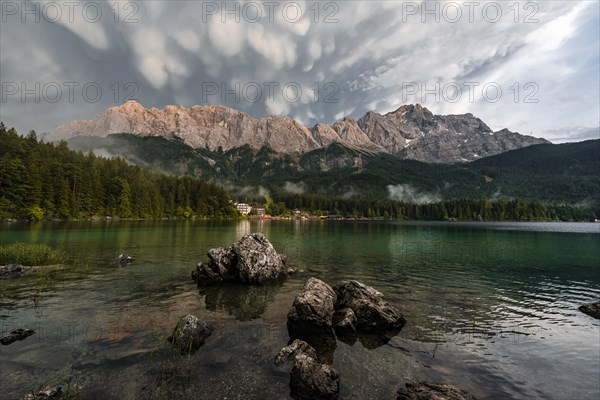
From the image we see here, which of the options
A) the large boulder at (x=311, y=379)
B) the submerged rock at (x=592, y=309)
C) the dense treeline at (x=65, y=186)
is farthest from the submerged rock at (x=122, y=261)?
the dense treeline at (x=65, y=186)

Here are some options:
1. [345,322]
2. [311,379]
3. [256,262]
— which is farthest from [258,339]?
[256,262]

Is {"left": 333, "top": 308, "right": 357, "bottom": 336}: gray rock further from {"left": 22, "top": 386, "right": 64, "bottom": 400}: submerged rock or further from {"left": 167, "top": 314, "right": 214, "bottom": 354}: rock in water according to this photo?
{"left": 22, "top": 386, "right": 64, "bottom": 400}: submerged rock

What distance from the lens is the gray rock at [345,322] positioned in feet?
A: 59.0

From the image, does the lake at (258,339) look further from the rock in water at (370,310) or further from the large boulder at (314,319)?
the rock in water at (370,310)

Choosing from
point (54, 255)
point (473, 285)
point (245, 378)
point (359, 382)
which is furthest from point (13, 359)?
point (473, 285)

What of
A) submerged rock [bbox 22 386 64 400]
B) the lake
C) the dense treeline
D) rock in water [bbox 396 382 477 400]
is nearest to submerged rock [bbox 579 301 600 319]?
the lake

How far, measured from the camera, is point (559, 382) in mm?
12820

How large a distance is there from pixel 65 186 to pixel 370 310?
510 ft

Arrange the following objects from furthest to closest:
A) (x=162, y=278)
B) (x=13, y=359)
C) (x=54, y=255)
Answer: (x=54, y=255)
(x=162, y=278)
(x=13, y=359)

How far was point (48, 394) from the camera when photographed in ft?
32.2

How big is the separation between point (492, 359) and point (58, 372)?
20.6 m

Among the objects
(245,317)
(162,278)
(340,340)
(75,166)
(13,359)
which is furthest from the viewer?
(75,166)

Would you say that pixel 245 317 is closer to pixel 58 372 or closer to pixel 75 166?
pixel 58 372

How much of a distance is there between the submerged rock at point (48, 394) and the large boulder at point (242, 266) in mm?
19165
